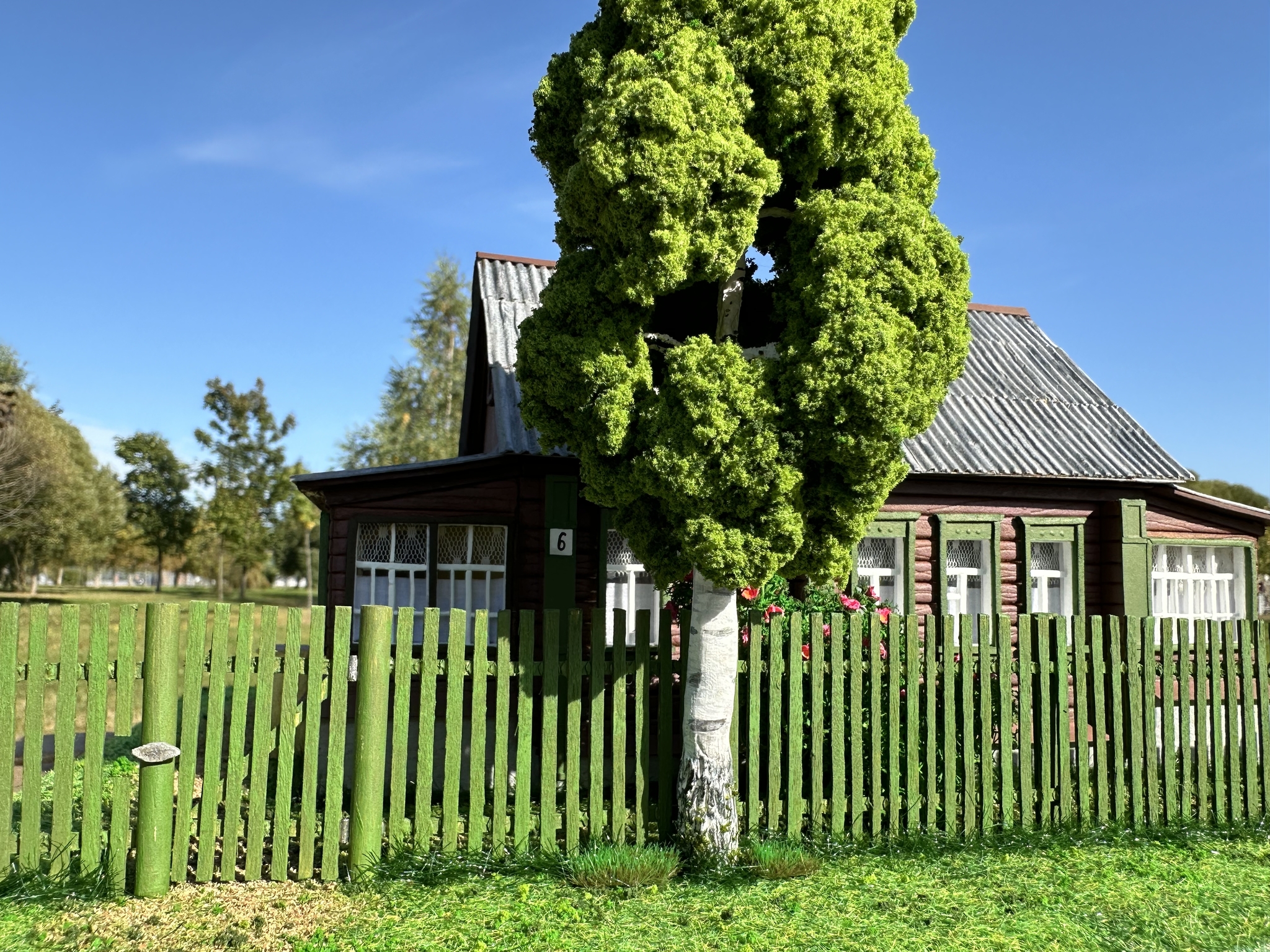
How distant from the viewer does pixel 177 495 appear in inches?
1585

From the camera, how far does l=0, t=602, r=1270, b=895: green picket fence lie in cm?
528

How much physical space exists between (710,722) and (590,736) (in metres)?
1.11

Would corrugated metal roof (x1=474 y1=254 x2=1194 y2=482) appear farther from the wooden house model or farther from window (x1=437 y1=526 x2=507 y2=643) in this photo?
window (x1=437 y1=526 x2=507 y2=643)

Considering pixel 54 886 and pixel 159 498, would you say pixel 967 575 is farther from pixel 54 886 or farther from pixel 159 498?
pixel 159 498

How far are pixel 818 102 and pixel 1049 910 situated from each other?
17.7ft

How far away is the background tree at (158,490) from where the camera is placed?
3950 cm

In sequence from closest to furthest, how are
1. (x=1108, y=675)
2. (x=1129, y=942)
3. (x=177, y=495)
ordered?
(x=1129, y=942), (x=1108, y=675), (x=177, y=495)

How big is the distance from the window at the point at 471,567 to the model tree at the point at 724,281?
3616 millimetres

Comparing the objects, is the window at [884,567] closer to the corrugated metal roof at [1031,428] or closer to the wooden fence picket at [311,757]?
the corrugated metal roof at [1031,428]

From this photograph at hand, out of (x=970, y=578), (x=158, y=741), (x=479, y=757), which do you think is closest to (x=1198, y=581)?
(x=970, y=578)

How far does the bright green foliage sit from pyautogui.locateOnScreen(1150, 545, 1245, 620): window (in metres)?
7.31

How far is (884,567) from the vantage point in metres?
10.5

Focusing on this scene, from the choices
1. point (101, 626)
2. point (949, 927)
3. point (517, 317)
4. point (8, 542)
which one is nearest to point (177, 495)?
point (8, 542)

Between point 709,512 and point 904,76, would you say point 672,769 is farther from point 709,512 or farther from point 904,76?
point 904,76
